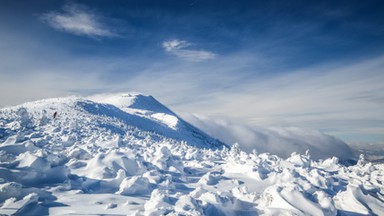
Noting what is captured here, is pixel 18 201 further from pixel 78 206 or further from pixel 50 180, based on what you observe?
pixel 50 180

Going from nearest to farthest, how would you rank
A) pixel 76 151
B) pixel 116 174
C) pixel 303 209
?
1. pixel 303 209
2. pixel 116 174
3. pixel 76 151

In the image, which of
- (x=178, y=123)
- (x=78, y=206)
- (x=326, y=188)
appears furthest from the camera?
(x=178, y=123)

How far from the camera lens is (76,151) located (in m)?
23.4

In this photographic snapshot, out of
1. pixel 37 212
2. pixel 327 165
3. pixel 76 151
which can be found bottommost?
pixel 327 165

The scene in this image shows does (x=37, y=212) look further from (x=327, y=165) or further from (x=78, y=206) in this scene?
(x=327, y=165)

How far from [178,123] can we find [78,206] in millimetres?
163802

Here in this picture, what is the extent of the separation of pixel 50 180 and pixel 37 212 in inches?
188

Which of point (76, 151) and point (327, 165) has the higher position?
point (76, 151)

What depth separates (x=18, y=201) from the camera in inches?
466

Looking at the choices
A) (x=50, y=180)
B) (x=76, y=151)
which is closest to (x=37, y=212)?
(x=50, y=180)

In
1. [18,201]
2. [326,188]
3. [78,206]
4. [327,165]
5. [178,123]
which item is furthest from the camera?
[178,123]

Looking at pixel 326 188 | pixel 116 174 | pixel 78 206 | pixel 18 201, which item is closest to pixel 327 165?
pixel 326 188

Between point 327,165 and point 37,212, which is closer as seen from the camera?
point 37,212

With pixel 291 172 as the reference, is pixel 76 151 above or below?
above
